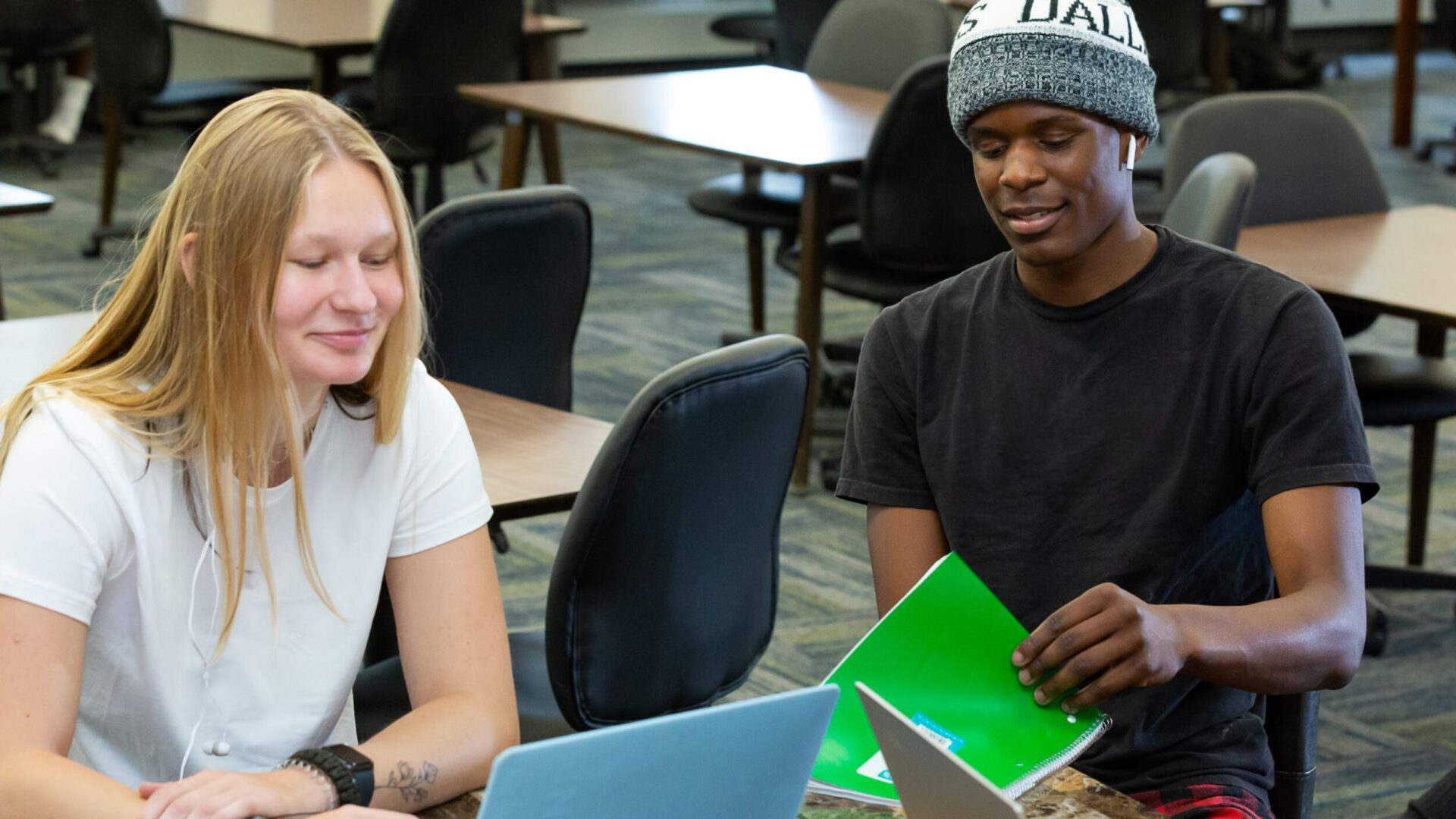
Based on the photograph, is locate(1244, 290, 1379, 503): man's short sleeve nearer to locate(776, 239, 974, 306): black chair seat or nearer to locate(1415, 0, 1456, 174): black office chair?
locate(776, 239, 974, 306): black chair seat

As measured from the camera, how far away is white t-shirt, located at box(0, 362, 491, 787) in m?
1.24

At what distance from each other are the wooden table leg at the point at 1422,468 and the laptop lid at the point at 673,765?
8.29 ft

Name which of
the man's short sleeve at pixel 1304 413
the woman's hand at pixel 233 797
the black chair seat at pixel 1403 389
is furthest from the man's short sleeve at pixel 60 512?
the black chair seat at pixel 1403 389

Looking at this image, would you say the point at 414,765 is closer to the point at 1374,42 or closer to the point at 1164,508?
the point at 1164,508

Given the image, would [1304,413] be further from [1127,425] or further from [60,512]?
[60,512]

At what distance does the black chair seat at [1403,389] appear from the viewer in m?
2.89

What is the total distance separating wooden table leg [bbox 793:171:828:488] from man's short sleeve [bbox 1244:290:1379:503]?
7.30ft

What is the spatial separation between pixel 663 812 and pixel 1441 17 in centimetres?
694

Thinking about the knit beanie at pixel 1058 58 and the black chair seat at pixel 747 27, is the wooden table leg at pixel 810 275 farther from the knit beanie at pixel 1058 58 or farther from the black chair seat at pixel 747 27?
the black chair seat at pixel 747 27

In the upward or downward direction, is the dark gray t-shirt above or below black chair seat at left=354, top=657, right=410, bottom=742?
above

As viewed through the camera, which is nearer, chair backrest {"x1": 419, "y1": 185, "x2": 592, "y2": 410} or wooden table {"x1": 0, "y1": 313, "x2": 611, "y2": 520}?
wooden table {"x1": 0, "y1": 313, "x2": 611, "y2": 520}

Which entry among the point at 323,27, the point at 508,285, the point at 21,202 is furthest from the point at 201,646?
the point at 323,27

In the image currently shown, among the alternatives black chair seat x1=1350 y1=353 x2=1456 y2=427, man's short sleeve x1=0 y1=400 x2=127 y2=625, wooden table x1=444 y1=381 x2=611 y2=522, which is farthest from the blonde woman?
black chair seat x1=1350 y1=353 x2=1456 y2=427

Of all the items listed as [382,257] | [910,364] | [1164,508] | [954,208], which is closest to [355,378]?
[382,257]
